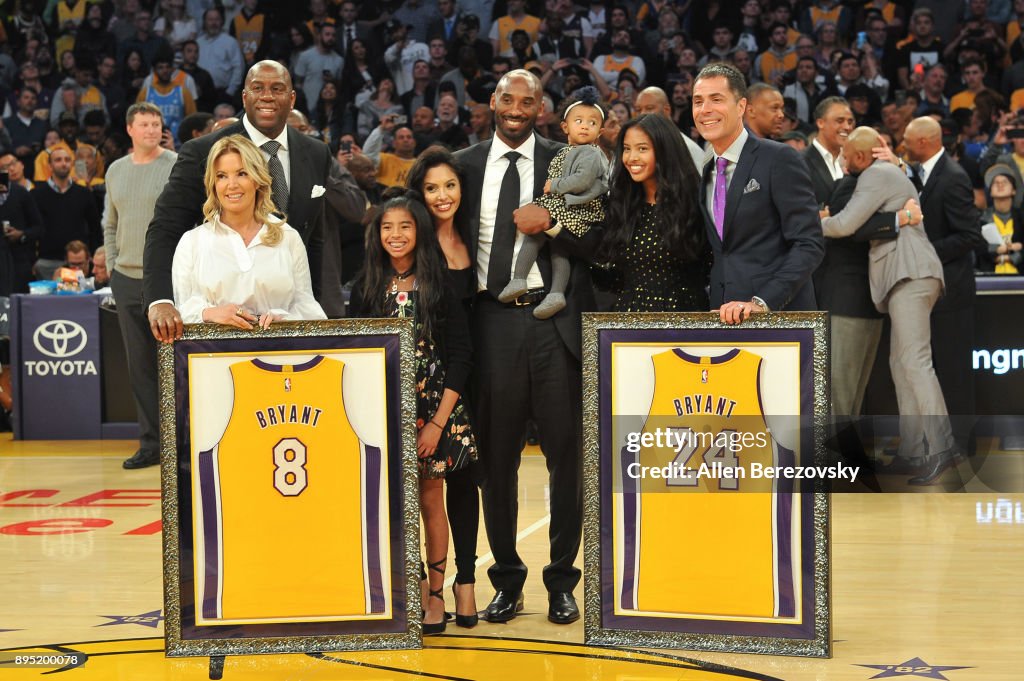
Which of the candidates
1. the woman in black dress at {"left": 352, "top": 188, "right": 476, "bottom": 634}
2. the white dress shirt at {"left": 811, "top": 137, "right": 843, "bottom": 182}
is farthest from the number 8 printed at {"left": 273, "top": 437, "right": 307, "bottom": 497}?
the white dress shirt at {"left": 811, "top": 137, "right": 843, "bottom": 182}

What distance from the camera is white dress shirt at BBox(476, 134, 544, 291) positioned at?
170 inches

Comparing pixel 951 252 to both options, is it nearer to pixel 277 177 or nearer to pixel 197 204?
pixel 277 177

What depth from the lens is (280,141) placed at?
15.4ft

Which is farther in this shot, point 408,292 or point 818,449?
point 408,292

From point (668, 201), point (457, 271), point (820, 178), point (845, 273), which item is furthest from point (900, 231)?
point (457, 271)

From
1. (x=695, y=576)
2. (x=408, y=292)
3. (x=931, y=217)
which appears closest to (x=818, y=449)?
(x=695, y=576)

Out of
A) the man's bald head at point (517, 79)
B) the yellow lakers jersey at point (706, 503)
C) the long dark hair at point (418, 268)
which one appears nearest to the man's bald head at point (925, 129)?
the man's bald head at point (517, 79)

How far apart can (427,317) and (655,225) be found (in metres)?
0.76

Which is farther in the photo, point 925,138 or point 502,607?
point 925,138

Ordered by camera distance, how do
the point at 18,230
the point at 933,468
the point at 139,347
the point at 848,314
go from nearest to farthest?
the point at 933,468 → the point at 848,314 → the point at 139,347 → the point at 18,230

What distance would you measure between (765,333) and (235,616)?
173cm

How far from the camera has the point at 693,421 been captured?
12.8 ft

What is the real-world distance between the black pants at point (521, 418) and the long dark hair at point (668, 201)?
0.38m

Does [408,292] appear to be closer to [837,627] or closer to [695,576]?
[695,576]
